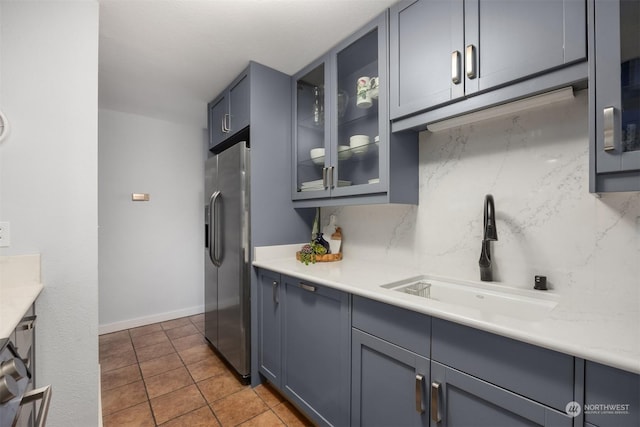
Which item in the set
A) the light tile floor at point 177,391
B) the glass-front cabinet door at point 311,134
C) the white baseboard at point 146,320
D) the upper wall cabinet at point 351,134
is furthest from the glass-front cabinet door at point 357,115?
the white baseboard at point 146,320

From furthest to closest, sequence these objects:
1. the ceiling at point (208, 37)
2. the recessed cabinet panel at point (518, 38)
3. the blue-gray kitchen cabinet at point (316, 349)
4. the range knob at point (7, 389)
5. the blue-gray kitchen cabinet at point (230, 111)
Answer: the blue-gray kitchen cabinet at point (230, 111) < the ceiling at point (208, 37) < the blue-gray kitchen cabinet at point (316, 349) < the recessed cabinet panel at point (518, 38) < the range knob at point (7, 389)

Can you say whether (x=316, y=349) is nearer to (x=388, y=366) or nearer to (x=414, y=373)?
(x=388, y=366)

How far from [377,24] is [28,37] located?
1727mm

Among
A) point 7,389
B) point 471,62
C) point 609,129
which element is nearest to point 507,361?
point 609,129

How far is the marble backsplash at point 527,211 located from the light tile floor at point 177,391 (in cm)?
132

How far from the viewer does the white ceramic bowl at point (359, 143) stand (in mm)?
1764

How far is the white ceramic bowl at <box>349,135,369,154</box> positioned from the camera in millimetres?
1764

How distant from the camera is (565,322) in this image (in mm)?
879

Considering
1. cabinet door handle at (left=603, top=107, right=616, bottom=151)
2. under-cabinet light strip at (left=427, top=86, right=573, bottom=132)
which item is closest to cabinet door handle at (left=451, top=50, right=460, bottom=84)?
under-cabinet light strip at (left=427, top=86, right=573, bottom=132)

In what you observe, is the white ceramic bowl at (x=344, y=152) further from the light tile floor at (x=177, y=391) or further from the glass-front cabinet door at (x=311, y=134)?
the light tile floor at (x=177, y=391)

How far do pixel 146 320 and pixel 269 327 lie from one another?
211 centimetres

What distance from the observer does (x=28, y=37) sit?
4.34 ft

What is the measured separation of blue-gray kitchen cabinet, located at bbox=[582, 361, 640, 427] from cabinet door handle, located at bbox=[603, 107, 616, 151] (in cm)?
64

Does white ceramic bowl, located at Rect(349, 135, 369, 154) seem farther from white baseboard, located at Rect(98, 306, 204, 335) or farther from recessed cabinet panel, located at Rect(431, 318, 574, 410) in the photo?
white baseboard, located at Rect(98, 306, 204, 335)
